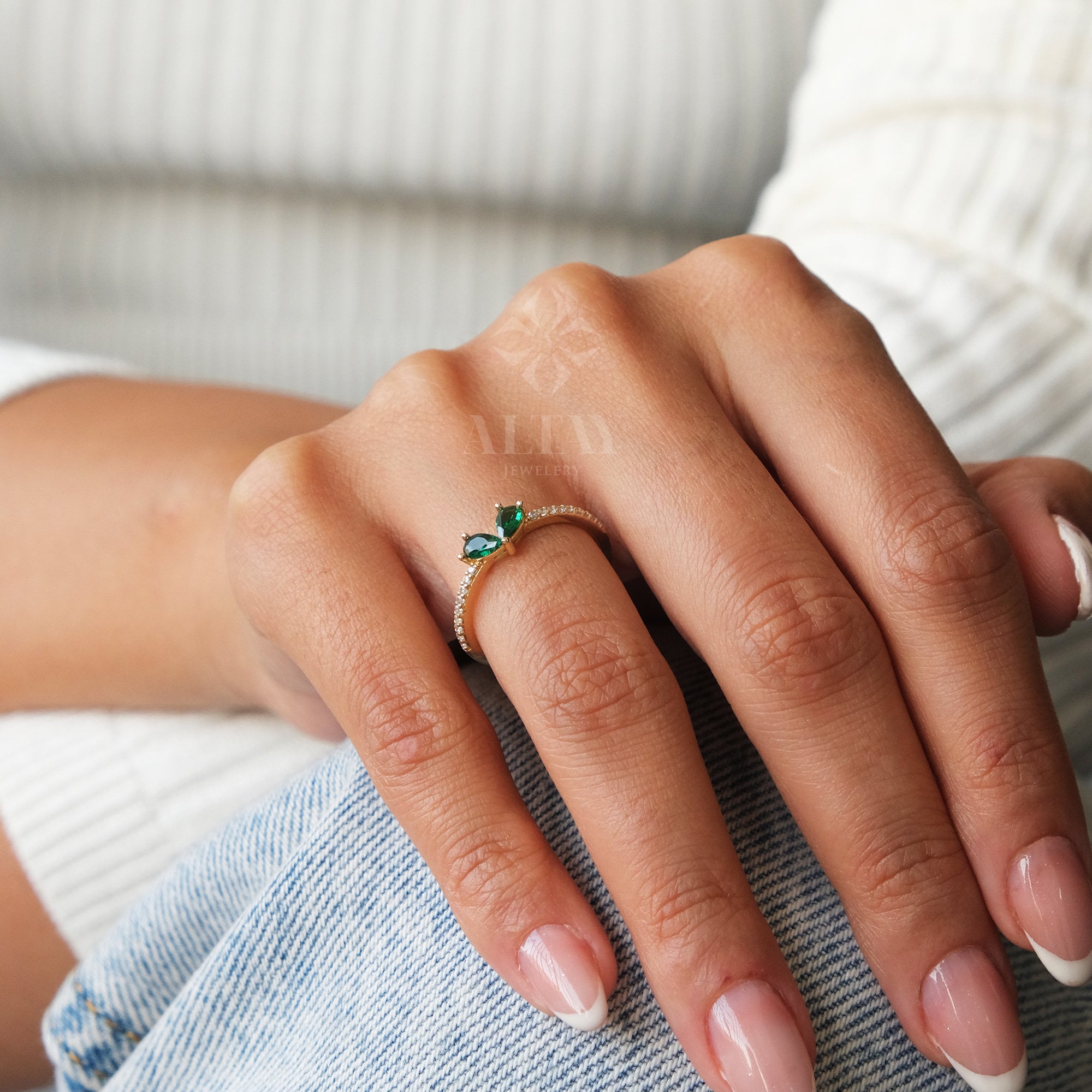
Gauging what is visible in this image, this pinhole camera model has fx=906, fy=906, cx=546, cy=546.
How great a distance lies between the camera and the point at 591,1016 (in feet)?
1.53

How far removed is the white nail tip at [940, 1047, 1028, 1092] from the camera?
1.56 ft

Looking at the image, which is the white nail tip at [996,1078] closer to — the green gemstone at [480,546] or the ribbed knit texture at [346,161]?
the green gemstone at [480,546]

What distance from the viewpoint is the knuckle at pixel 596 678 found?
1.62ft

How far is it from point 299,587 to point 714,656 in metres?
0.25

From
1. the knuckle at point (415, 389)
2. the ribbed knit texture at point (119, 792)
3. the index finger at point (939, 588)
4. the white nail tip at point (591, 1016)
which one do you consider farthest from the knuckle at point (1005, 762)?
the ribbed knit texture at point (119, 792)

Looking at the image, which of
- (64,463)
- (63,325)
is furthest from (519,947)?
(63,325)

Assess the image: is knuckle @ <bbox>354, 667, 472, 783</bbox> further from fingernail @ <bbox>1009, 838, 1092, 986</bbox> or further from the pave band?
fingernail @ <bbox>1009, 838, 1092, 986</bbox>

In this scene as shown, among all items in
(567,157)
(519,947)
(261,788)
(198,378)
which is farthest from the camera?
(198,378)

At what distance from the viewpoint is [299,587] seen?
21.7 inches

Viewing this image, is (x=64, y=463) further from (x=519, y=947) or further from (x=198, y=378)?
(x=198, y=378)

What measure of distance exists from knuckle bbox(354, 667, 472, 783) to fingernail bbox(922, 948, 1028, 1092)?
28 cm

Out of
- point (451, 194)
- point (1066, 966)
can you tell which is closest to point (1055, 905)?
point (1066, 966)

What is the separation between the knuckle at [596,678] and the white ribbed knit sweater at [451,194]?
13.0 inches

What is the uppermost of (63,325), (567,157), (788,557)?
(567,157)
